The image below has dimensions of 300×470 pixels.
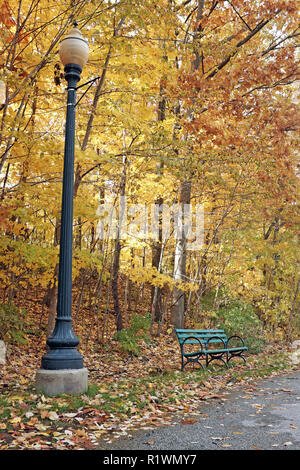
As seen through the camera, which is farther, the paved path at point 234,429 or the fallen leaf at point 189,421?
the fallen leaf at point 189,421

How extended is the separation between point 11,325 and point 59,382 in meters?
4.36

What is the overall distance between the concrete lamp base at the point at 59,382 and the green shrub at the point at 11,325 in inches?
153


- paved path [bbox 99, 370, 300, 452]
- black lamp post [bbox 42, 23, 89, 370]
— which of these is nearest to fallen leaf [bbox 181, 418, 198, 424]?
paved path [bbox 99, 370, 300, 452]

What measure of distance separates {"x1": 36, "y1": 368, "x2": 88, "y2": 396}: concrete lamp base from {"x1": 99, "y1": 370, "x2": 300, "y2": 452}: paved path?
130cm

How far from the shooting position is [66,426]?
165 inches

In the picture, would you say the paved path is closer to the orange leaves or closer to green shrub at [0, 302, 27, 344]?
green shrub at [0, 302, 27, 344]

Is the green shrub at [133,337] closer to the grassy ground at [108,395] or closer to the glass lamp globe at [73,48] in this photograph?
the grassy ground at [108,395]

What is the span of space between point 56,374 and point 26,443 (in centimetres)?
155

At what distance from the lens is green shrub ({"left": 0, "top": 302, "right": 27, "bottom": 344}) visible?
885 cm

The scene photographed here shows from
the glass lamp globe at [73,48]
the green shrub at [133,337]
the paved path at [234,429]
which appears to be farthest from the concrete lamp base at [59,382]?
the green shrub at [133,337]

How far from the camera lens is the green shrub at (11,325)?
8.85 metres
